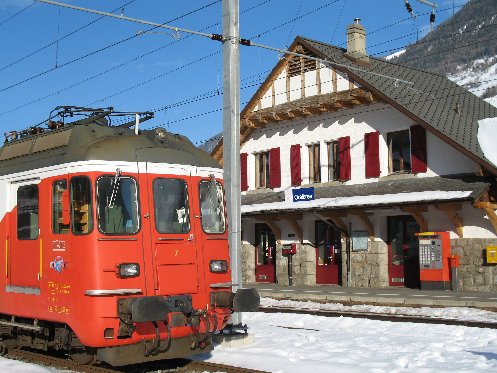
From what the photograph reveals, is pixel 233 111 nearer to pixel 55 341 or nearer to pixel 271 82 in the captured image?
pixel 55 341

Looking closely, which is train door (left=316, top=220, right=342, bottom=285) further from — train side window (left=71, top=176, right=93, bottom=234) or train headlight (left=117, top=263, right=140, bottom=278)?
train side window (left=71, top=176, right=93, bottom=234)

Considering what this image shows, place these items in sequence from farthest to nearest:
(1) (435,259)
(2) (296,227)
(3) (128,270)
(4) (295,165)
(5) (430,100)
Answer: (4) (295,165), (2) (296,227), (5) (430,100), (1) (435,259), (3) (128,270)

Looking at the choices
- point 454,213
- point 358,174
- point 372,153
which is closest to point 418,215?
point 454,213

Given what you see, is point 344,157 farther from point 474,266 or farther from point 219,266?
point 219,266

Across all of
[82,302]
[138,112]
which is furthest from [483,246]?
[82,302]

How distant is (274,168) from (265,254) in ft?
11.2

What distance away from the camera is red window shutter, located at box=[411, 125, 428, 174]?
2217 cm

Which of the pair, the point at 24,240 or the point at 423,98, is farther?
the point at 423,98

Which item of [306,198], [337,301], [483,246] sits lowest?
[337,301]

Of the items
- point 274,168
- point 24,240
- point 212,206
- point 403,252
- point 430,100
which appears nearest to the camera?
point 212,206

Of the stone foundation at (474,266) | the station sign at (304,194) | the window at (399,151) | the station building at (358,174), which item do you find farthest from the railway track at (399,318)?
the window at (399,151)

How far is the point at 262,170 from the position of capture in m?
28.2

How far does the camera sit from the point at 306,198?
2433 centimetres

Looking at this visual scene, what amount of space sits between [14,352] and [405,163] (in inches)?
606
